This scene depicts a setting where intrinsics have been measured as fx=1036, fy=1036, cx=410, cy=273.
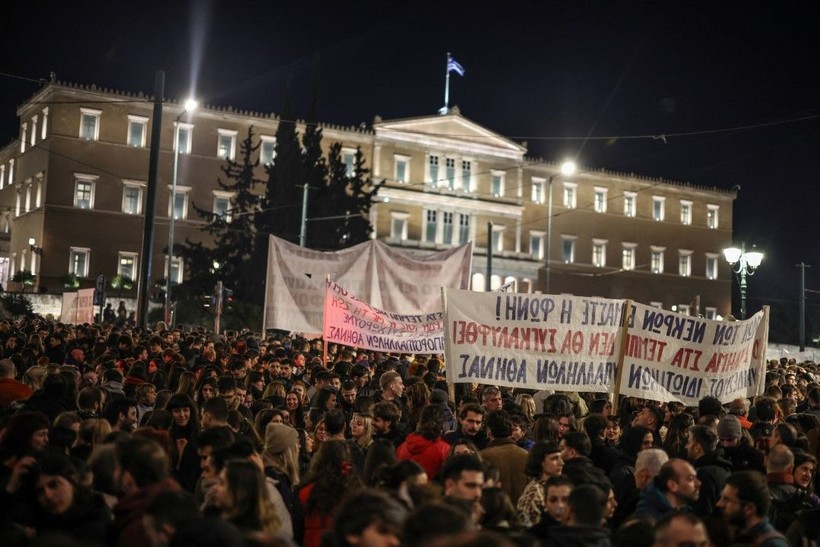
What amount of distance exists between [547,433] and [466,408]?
640 millimetres

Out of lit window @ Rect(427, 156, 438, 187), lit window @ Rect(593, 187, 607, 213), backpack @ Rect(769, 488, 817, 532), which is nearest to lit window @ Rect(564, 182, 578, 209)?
lit window @ Rect(593, 187, 607, 213)

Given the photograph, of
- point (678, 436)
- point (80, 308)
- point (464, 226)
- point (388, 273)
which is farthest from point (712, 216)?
point (678, 436)

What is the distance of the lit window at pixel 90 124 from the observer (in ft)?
185

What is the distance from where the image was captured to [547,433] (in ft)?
25.1

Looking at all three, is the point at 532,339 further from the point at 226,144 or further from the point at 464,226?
the point at 464,226

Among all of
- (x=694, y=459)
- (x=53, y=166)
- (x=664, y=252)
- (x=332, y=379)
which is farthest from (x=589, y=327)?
(x=664, y=252)

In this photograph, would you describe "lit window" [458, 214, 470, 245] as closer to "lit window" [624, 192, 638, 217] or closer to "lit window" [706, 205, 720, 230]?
"lit window" [624, 192, 638, 217]

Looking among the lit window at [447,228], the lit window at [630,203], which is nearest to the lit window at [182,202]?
the lit window at [447,228]

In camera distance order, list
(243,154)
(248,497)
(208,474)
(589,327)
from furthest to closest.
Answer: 1. (243,154)
2. (589,327)
3. (208,474)
4. (248,497)

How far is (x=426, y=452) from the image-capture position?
705 cm

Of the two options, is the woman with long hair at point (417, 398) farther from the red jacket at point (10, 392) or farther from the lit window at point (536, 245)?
the lit window at point (536, 245)

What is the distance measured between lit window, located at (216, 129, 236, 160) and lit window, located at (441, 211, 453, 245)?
48.3 ft

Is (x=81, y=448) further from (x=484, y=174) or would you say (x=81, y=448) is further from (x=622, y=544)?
(x=484, y=174)

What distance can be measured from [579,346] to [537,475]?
4.46m
